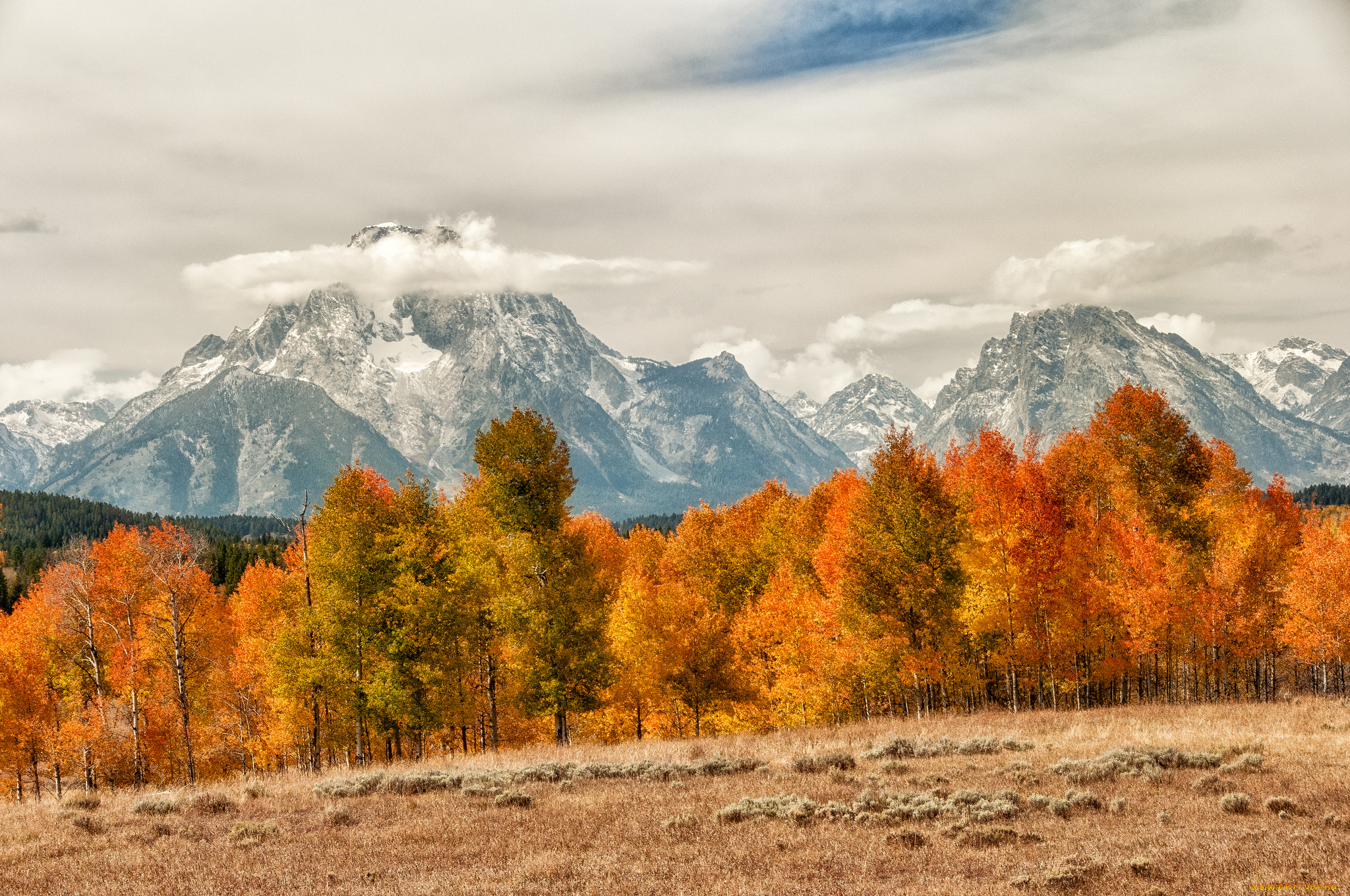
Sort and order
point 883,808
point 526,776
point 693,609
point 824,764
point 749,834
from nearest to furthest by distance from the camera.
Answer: point 749,834 → point 883,808 → point 526,776 → point 824,764 → point 693,609

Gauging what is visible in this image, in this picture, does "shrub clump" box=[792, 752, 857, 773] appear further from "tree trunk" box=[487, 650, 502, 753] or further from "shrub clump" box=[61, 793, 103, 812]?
"shrub clump" box=[61, 793, 103, 812]

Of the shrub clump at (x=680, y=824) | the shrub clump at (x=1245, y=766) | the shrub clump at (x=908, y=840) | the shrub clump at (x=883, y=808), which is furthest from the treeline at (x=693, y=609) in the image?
the shrub clump at (x=908, y=840)

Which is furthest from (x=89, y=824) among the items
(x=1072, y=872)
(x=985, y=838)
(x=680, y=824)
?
(x=1072, y=872)

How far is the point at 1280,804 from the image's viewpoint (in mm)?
14484

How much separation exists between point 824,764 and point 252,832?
45.3 feet

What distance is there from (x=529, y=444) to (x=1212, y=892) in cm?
2580

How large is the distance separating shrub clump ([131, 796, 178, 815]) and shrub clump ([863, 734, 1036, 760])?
17.9m

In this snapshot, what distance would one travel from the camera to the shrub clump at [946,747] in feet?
76.7

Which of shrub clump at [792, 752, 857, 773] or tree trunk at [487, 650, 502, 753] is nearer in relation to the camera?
shrub clump at [792, 752, 857, 773]

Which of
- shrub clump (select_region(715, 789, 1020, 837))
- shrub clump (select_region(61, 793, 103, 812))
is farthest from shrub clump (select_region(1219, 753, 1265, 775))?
shrub clump (select_region(61, 793, 103, 812))

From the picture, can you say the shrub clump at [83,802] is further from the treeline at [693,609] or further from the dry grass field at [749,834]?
the treeline at [693,609]

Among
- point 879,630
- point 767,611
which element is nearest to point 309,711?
point 767,611

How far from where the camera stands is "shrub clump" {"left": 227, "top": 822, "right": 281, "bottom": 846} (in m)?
16.0

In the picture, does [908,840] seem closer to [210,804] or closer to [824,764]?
[824,764]
